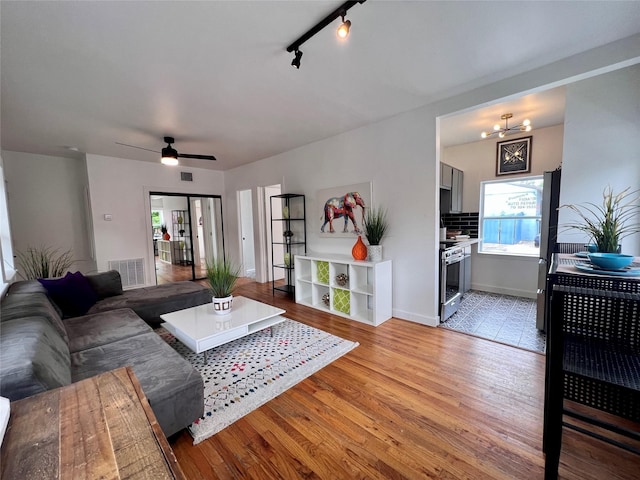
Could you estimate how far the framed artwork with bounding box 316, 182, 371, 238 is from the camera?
11.9ft

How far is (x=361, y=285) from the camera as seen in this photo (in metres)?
3.52

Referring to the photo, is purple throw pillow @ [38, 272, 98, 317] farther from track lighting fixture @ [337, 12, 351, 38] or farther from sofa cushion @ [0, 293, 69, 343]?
track lighting fixture @ [337, 12, 351, 38]

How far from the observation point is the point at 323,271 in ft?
12.7

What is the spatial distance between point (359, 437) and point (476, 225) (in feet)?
13.9

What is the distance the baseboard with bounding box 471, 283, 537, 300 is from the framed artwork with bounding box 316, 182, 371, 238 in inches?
101

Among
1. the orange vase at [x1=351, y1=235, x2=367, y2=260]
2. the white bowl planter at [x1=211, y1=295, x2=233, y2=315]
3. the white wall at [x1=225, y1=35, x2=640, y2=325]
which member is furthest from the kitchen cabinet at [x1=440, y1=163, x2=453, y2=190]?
the white bowl planter at [x1=211, y1=295, x2=233, y2=315]

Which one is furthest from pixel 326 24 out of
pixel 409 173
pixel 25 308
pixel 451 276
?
pixel 451 276

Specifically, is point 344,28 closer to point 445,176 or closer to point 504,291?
point 445,176

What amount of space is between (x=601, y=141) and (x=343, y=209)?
2.73 metres

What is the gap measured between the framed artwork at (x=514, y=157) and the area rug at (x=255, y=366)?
149 inches

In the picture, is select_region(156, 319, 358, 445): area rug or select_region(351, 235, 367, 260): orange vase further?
select_region(351, 235, 367, 260): orange vase

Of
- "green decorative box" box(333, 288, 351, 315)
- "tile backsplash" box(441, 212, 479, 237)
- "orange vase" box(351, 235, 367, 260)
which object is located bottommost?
"green decorative box" box(333, 288, 351, 315)

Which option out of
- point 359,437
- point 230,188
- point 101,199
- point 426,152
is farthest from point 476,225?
point 101,199

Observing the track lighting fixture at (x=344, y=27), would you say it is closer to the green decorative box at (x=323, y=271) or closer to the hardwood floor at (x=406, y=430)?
the hardwood floor at (x=406, y=430)
